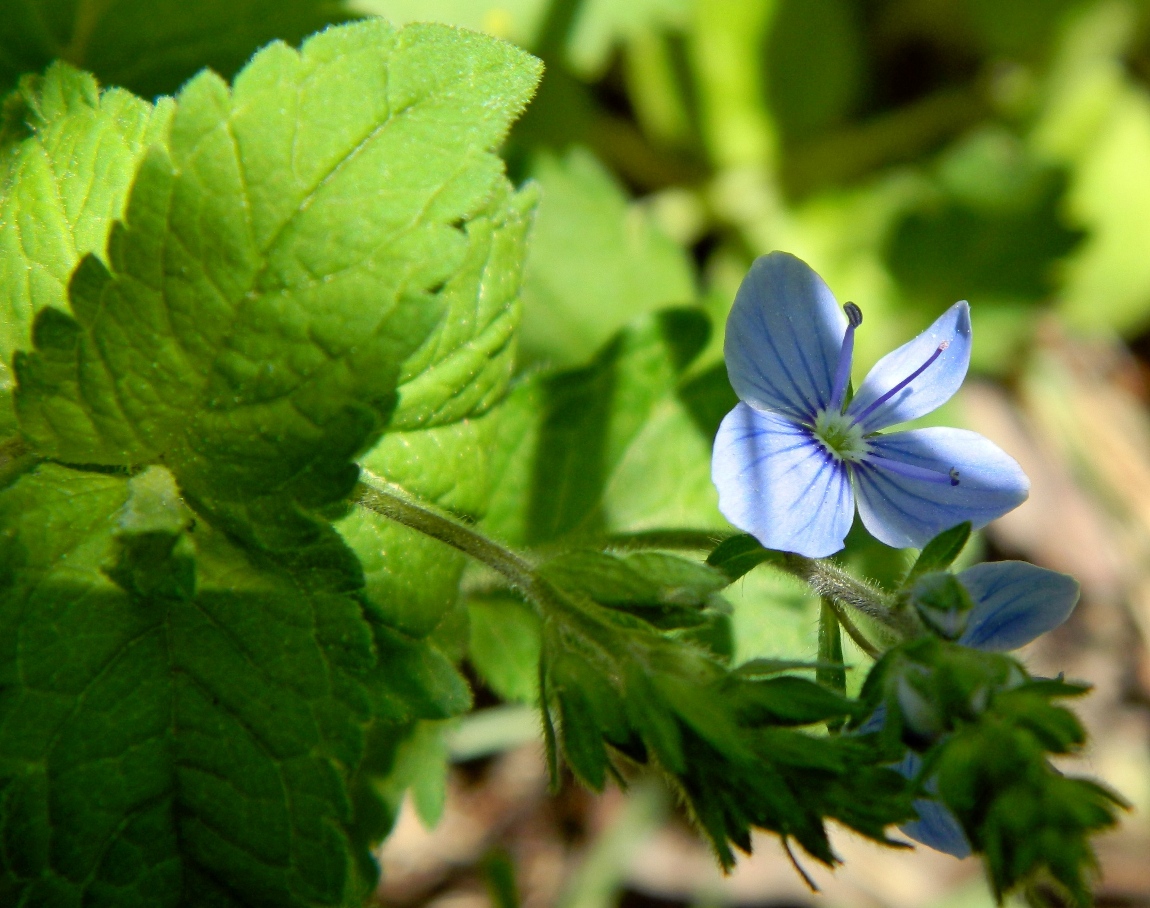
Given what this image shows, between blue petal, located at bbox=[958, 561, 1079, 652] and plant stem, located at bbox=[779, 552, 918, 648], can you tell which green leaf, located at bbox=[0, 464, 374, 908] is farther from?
blue petal, located at bbox=[958, 561, 1079, 652]

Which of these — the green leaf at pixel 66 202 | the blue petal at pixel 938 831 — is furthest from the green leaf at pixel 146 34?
the blue petal at pixel 938 831

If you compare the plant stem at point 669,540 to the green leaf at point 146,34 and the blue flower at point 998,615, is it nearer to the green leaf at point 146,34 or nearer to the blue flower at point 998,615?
the blue flower at point 998,615

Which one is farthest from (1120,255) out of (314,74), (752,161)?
(314,74)

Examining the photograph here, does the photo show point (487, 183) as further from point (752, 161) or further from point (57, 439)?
point (752, 161)

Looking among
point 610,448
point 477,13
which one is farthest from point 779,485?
point 477,13

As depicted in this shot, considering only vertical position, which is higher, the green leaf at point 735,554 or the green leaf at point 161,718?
the green leaf at point 735,554
